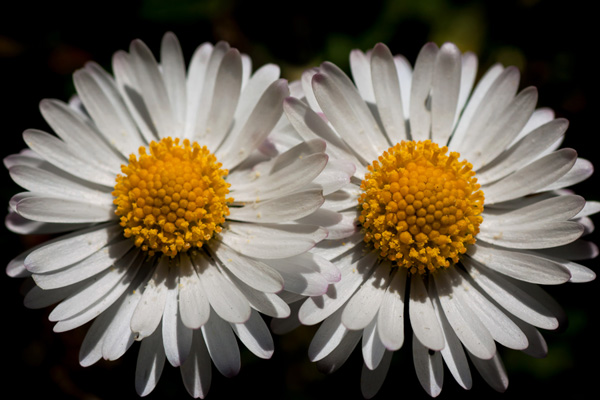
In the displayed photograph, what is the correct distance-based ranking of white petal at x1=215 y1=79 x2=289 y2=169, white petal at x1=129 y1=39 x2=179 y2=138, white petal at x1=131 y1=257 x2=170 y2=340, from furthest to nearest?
white petal at x1=129 y1=39 x2=179 y2=138 → white petal at x1=215 y1=79 x2=289 y2=169 → white petal at x1=131 y1=257 x2=170 y2=340

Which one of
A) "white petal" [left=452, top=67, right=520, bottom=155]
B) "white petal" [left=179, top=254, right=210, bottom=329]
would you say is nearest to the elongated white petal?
"white petal" [left=179, top=254, right=210, bottom=329]

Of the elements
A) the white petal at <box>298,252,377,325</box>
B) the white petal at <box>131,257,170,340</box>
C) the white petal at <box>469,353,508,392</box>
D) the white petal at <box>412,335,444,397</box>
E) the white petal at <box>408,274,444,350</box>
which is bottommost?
the white petal at <box>469,353,508,392</box>

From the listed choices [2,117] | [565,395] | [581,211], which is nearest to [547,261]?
[581,211]

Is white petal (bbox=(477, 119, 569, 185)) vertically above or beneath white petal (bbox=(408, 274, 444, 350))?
above

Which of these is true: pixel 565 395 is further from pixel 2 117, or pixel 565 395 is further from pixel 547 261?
pixel 2 117

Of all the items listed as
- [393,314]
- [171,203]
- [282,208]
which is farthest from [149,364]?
[393,314]

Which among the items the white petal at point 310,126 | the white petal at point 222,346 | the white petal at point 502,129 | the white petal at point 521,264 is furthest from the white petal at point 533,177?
the white petal at point 222,346

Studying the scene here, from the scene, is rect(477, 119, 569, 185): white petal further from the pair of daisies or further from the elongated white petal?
the elongated white petal
